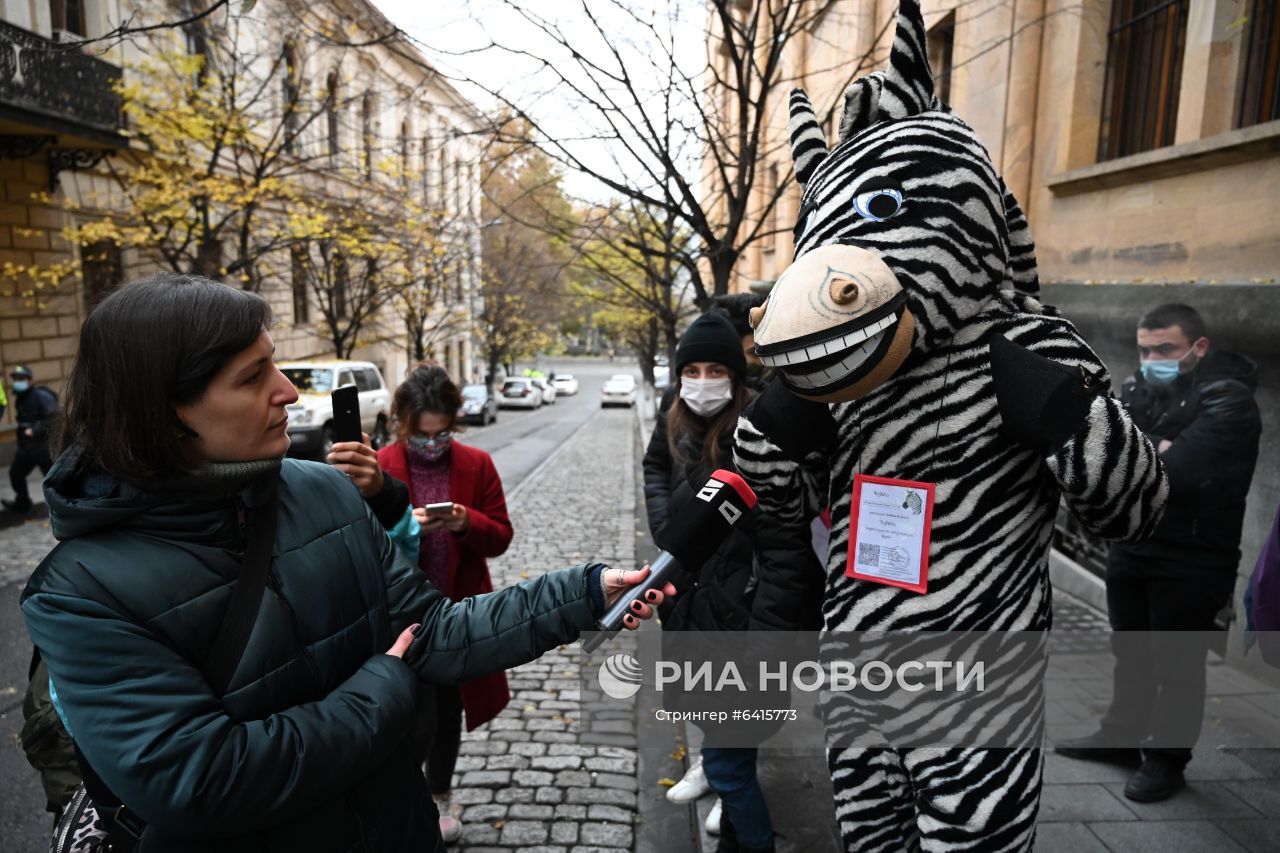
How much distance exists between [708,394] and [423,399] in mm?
1208

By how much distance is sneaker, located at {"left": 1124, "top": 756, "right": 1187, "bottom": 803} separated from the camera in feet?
10.6

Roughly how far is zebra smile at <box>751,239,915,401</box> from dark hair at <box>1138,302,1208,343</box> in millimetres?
2462

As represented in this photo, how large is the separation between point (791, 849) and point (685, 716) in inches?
25.3

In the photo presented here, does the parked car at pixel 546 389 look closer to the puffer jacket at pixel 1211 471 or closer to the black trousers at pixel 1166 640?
the black trousers at pixel 1166 640

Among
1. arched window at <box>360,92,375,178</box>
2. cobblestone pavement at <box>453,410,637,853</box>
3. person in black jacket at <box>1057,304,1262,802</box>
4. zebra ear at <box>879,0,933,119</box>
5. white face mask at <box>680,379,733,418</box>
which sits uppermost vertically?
arched window at <box>360,92,375,178</box>

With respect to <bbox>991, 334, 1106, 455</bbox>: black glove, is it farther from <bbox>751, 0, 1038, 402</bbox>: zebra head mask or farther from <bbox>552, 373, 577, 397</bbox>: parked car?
<bbox>552, 373, 577, 397</bbox>: parked car

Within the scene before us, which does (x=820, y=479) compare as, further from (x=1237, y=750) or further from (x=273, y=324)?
(x=1237, y=750)

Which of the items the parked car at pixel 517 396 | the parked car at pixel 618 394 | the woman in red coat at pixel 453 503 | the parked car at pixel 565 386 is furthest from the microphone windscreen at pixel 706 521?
the parked car at pixel 565 386

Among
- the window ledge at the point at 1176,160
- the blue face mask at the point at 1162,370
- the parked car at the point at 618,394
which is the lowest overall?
the parked car at the point at 618,394

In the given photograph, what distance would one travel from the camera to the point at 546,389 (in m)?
42.2

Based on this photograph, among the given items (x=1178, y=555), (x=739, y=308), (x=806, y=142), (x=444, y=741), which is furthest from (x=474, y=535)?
(x=1178, y=555)

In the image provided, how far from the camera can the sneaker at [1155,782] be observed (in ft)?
10.6

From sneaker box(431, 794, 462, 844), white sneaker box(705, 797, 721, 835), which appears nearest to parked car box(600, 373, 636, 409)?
sneaker box(431, 794, 462, 844)

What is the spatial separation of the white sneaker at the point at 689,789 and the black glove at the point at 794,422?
1.99 metres
